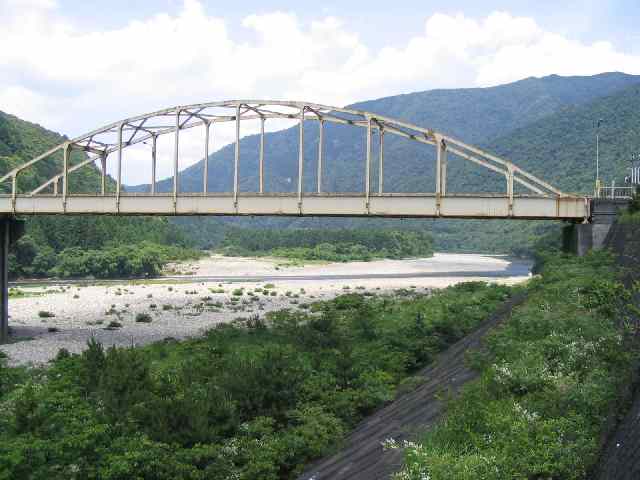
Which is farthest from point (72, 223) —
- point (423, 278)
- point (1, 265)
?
point (1, 265)

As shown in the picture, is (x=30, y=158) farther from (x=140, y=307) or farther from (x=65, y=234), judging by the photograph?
(x=140, y=307)

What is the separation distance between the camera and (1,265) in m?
30.5

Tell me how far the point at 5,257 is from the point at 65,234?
57.1 m

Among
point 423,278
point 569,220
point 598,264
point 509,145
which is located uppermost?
point 509,145

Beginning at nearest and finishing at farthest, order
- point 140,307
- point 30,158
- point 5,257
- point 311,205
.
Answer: point 311,205, point 5,257, point 140,307, point 30,158

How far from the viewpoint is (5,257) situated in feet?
101

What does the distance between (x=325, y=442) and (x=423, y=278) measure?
63.4 m

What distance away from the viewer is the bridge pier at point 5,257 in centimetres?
3009

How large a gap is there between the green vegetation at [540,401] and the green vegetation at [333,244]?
105220 mm

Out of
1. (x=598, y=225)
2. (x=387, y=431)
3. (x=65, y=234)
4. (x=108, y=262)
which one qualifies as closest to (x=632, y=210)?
(x=598, y=225)

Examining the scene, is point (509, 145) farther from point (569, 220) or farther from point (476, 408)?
point (476, 408)

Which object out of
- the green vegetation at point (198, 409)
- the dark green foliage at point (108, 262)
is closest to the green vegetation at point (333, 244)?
the dark green foliage at point (108, 262)

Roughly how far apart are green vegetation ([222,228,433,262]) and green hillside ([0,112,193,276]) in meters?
24.1

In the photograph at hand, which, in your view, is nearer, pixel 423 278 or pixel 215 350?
pixel 215 350
